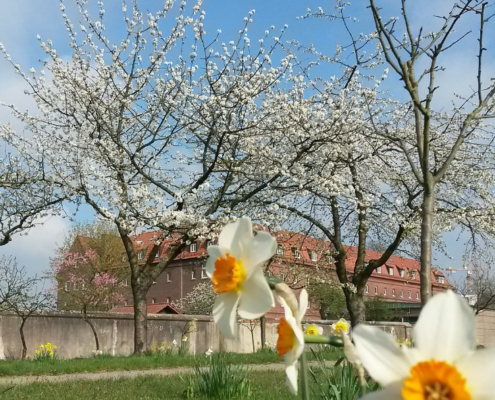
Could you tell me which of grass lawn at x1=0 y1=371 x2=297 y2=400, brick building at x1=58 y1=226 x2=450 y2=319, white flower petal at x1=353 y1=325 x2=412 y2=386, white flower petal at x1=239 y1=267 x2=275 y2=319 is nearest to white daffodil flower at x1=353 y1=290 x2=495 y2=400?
white flower petal at x1=353 y1=325 x2=412 y2=386

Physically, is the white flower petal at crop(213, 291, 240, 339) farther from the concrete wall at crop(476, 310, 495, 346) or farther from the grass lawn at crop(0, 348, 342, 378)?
the concrete wall at crop(476, 310, 495, 346)

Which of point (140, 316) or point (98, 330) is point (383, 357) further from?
point (98, 330)

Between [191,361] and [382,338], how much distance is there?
37.4ft

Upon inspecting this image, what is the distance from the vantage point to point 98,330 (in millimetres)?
17094

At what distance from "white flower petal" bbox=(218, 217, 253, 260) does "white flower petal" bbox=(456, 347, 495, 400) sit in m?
0.38

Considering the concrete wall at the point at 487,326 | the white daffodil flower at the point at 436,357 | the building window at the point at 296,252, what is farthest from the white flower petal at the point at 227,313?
the concrete wall at the point at 487,326

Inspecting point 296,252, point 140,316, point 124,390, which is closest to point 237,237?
point 124,390

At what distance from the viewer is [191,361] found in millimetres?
11500

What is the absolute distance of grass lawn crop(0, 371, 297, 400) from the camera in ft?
20.9

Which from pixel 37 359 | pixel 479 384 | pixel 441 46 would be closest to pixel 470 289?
pixel 37 359

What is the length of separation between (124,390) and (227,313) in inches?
261


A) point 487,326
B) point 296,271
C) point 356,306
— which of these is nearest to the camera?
point 356,306

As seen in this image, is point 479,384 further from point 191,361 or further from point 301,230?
point 301,230

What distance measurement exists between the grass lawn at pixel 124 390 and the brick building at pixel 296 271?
767 centimetres
